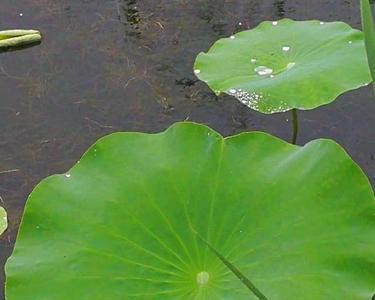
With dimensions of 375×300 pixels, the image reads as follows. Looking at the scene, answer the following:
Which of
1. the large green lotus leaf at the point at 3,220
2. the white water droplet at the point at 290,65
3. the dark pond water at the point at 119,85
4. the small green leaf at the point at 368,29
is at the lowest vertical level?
the large green lotus leaf at the point at 3,220

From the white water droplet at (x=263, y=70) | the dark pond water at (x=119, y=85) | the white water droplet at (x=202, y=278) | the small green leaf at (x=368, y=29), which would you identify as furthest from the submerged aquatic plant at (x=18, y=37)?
the small green leaf at (x=368, y=29)

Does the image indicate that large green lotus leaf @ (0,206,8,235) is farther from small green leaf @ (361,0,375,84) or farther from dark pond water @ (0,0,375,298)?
small green leaf @ (361,0,375,84)

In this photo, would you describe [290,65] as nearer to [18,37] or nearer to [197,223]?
[197,223]

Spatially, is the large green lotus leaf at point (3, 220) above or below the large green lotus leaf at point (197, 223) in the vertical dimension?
below

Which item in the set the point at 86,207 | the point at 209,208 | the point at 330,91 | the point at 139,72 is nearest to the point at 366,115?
the point at 330,91

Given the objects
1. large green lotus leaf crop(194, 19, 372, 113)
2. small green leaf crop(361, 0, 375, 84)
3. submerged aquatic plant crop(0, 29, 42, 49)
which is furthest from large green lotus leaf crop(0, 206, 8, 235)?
small green leaf crop(361, 0, 375, 84)

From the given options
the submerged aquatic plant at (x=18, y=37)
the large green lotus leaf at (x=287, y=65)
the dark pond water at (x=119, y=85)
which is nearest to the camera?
the large green lotus leaf at (x=287, y=65)

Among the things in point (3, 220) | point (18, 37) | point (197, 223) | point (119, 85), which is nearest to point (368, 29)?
point (197, 223)

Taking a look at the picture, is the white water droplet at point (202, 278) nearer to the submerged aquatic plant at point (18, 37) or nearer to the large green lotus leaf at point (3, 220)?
the large green lotus leaf at point (3, 220)
